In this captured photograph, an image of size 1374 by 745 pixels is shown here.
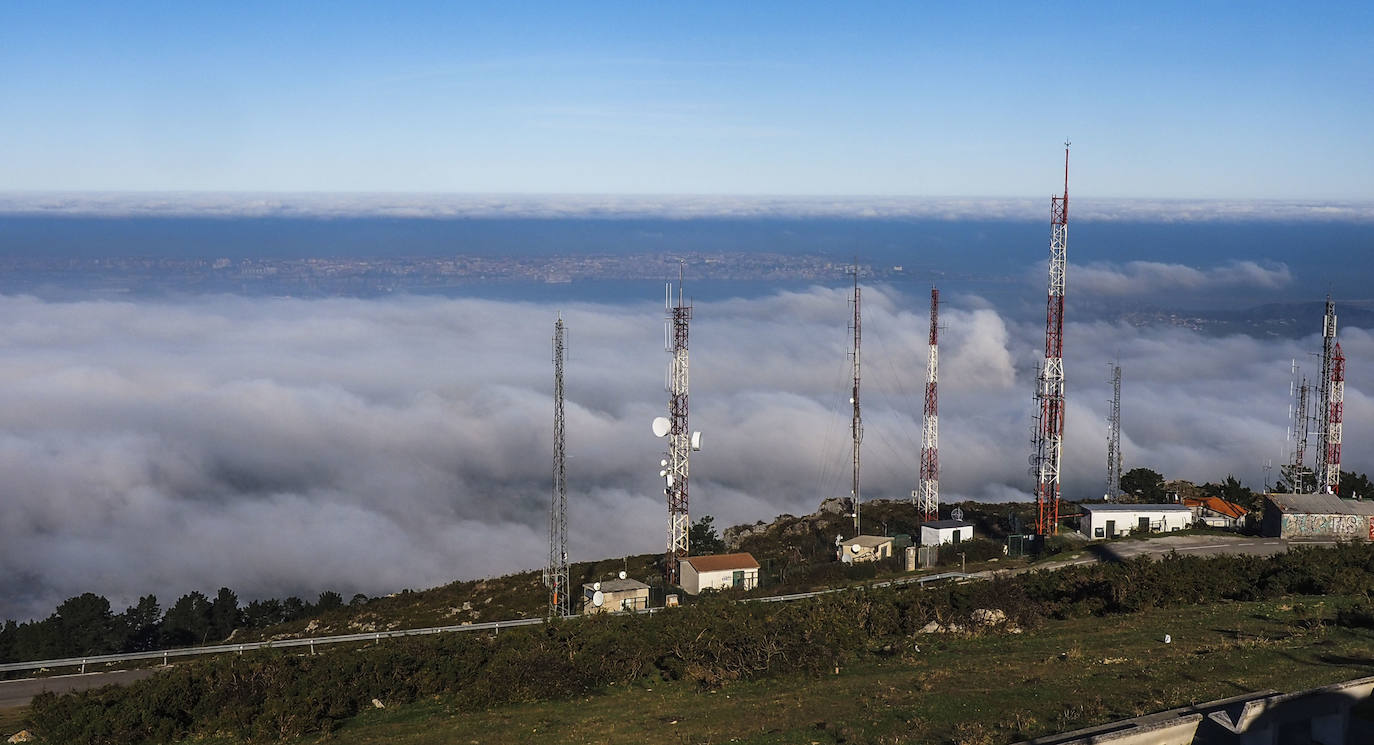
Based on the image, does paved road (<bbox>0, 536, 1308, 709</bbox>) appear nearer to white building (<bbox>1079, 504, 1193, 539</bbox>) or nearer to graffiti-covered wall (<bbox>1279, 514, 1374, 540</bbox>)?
graffiti-covered wall (<bbox>1279, 514, 1374, 540</bbox>)

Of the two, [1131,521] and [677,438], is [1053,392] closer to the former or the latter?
[1131,521]

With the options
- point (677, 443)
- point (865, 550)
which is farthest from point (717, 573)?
point (865, 550)

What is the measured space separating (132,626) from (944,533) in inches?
1252

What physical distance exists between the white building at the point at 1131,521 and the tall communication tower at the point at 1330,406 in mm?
9539

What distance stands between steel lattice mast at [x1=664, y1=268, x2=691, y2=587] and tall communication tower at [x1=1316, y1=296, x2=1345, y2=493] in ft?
90.8

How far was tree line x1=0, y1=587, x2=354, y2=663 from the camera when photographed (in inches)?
1490

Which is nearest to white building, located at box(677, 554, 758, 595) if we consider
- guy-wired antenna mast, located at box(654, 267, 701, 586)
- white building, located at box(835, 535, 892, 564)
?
guy-wired antenna mast, located at box(654, 267, 701, 586)

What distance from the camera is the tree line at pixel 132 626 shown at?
3784 centimetres

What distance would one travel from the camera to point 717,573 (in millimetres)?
40844

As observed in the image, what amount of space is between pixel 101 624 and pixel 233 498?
98255 mm

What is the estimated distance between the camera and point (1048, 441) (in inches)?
1758

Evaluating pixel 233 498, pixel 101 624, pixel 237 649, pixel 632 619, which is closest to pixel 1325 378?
pixel 632 619

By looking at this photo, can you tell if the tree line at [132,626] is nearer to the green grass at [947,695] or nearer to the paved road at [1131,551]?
the paved road at [1131,551]

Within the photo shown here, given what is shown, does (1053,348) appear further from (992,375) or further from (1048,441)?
(992,375)
